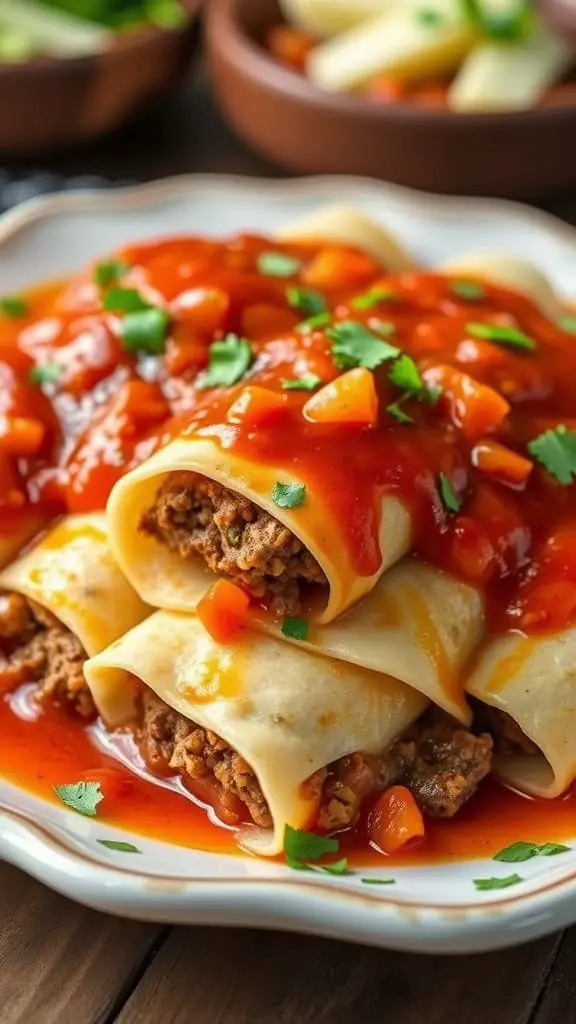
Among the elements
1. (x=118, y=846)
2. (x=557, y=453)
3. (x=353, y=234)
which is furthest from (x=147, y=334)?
(x=118, y=846)

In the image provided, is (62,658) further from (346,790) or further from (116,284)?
(116,284)

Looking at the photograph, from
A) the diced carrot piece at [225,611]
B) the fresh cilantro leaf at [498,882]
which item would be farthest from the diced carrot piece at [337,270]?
the fresh cilantro leaf at [498,882]

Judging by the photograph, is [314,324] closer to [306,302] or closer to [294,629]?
[306,302]

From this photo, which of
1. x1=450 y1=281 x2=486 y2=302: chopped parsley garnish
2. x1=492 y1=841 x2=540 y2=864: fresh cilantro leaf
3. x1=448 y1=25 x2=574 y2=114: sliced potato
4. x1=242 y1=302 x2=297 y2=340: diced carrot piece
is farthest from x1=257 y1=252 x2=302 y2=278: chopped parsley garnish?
x1=492 y1=841 x2=540 y2=864: fresh cilantro leaf

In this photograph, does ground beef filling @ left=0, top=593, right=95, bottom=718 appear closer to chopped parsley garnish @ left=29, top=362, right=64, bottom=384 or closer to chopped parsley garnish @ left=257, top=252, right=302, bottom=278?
chopped parsley garnish @ left=29, top=362, right=64, bottom=384

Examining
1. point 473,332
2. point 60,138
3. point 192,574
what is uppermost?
point 473,332

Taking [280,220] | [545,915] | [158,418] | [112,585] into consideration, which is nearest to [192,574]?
[112,585]

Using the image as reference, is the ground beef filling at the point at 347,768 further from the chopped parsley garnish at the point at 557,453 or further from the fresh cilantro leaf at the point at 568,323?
the fresh cilantro leaf at the point at 568,323
